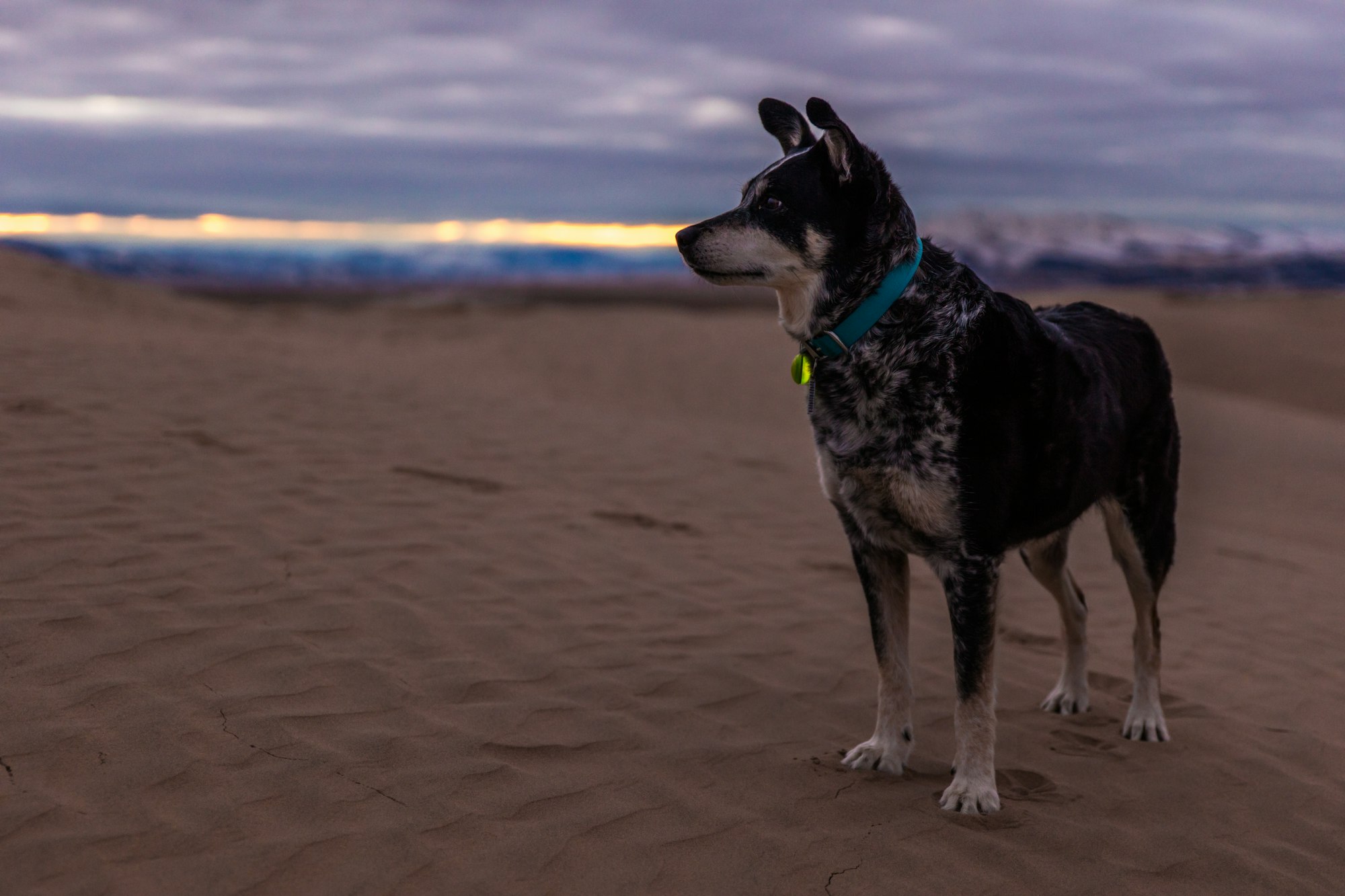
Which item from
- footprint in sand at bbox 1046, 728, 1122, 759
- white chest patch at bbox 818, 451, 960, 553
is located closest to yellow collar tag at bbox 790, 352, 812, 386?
white chest patch at bbox 818, 451, 960, 553

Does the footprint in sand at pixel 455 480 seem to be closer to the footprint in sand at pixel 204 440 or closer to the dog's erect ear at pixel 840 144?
the footprint in sand at pixel 204 440

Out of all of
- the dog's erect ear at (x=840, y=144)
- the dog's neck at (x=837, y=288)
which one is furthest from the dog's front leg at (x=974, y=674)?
the dog's erect ear at (x=840, y=144)

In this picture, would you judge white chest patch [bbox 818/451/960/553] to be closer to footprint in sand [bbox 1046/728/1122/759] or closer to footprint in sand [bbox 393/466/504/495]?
footprint in sand [bbox 1046/728/1122/759]

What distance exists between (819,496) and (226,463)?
504cm

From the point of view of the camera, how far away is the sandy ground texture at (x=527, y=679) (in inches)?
119

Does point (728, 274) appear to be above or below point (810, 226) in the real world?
below

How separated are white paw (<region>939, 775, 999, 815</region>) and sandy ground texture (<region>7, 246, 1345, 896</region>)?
60mm

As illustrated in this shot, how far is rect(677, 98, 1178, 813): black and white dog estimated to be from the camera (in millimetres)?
3373

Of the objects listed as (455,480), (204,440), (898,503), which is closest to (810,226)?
(898,503)

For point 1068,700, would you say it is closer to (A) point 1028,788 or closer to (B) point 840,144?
(A) point 1028,788

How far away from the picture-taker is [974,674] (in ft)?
11.4

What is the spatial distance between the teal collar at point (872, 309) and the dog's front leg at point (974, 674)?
840mm

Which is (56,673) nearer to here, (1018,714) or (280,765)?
(280,765)

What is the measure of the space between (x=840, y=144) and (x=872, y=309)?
564mm
